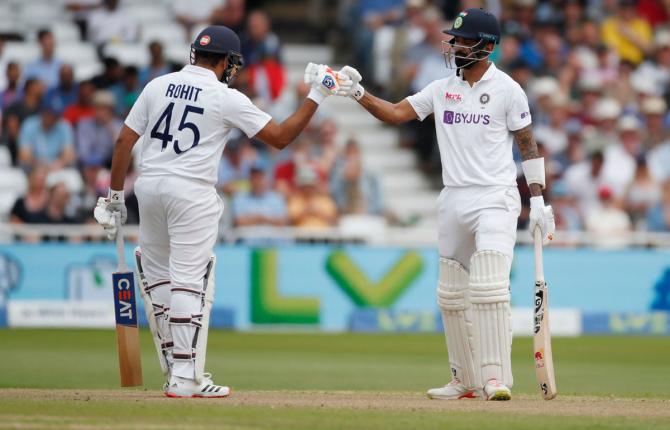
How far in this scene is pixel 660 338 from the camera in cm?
1573

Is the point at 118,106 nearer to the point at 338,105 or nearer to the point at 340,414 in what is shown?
the point at 338,105

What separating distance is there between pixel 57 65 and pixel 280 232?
4.07 meters

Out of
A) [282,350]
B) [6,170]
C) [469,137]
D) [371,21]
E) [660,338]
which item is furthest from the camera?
[371,21]

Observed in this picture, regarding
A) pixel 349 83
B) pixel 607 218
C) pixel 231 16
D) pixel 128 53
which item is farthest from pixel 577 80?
pixel 349 83

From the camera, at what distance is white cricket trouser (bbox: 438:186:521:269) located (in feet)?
27.3

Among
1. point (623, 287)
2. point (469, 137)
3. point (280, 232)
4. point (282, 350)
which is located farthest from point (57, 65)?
point (469, 137)

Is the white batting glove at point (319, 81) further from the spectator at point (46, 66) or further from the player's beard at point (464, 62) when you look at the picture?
the spectator at point (46, 66)

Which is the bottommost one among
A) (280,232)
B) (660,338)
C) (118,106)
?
(660,338)

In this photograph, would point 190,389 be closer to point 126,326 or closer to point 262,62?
point 126,326

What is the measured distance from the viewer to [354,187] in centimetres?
1733

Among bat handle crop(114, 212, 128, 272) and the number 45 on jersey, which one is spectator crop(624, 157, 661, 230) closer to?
bat handle crop(114, 212, 128, 272)

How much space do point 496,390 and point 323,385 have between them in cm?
192

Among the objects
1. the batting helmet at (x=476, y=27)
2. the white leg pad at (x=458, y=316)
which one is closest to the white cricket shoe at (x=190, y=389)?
the white leg pad at (x=458, y=316)

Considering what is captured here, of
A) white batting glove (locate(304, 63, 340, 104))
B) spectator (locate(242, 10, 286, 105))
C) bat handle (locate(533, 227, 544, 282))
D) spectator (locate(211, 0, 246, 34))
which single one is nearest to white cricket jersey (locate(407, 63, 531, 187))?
bat handle (locate(533, 227, 544, 282))
